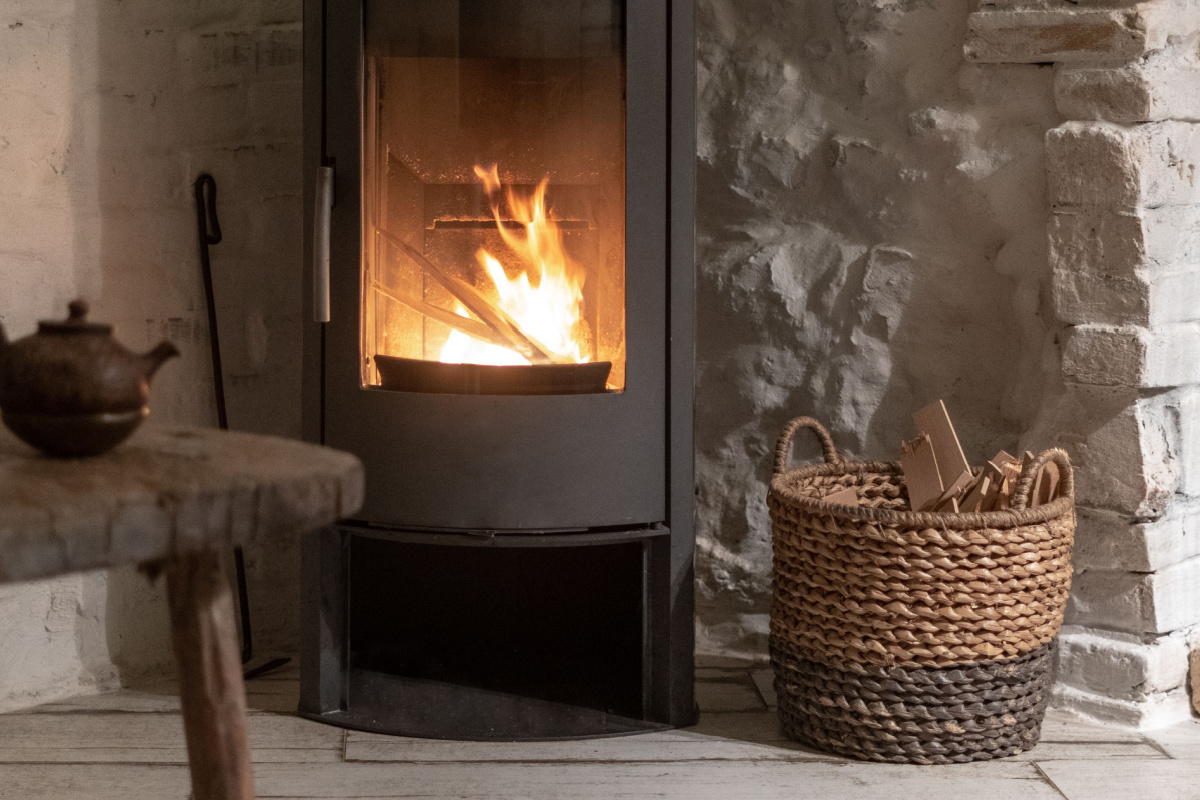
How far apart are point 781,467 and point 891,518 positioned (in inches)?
10.8

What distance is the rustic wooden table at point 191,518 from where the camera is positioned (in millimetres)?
859

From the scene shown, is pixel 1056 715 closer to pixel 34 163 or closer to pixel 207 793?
pixel 207 793

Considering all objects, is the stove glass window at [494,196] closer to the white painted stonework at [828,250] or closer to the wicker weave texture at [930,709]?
the white painted stonework at [828,250]

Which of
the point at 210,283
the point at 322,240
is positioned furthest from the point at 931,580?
the point at 210,283

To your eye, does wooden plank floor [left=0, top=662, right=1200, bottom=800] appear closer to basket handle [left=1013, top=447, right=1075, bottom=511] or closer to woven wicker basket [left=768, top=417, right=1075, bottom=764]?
woven wicker basket [left=768, top=417, right=1075, bottom=764]

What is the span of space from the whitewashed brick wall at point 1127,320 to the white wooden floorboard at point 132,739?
1171 millimetres

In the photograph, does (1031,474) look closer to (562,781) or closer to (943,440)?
(943,440)

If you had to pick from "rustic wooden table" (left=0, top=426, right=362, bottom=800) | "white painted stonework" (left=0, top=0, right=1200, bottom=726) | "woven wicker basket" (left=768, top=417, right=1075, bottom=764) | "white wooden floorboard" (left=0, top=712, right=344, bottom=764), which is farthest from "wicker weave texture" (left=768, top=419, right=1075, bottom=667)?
"rustic wooden table" (left=0, top=426, right=362, bottom=800)

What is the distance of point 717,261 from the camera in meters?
2.22

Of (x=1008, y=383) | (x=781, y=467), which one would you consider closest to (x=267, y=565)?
(x=781, y=467)

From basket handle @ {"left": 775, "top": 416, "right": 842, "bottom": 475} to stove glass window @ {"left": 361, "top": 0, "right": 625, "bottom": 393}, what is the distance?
11.4 inches

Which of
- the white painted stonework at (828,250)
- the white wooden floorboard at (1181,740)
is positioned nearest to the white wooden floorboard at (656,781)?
the white wooden floorboard at (1181,740)

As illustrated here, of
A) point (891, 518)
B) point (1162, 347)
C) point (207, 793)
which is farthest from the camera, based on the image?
point (1162, 347)

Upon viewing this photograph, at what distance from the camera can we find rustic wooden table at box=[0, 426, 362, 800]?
0.86 m
